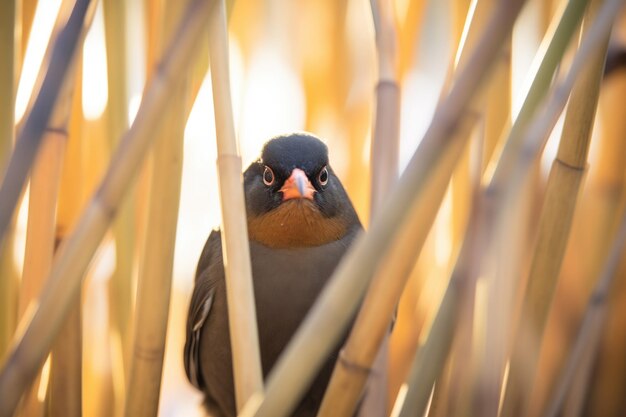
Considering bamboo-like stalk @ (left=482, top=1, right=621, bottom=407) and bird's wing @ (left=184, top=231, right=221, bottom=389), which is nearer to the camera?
bamboo-like stalk @ (left=482, top=1, right=621, bottom=407)

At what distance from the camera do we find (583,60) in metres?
1.32

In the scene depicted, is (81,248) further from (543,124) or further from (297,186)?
(297,186)

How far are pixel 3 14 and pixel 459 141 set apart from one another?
122 centimetres

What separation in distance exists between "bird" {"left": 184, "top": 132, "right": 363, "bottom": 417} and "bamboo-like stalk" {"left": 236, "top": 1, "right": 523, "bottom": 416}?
1.05 meters

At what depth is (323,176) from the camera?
8.14ft

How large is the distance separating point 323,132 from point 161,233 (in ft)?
4.42

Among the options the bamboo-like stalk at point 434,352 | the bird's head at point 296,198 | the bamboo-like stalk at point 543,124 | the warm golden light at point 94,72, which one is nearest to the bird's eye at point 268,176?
the bird's head at point 296,198

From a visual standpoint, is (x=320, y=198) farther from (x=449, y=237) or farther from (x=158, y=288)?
(x=158, y=288)

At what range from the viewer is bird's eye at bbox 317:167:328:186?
246 centimetres

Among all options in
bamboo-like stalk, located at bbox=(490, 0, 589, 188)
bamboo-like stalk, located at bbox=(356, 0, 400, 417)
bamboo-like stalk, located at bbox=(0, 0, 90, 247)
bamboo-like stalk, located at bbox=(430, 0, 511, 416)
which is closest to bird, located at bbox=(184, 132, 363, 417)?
bamboo-like stalk, located at bbox=(430, 0, 511, 416)

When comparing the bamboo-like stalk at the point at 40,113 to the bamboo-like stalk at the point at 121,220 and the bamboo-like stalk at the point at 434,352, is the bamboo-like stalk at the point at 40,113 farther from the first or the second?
the bamboo-like stalk at the point at 121,220

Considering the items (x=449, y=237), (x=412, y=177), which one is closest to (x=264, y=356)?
(x=449, y=237)

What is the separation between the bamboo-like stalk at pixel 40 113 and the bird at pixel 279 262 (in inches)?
44.4

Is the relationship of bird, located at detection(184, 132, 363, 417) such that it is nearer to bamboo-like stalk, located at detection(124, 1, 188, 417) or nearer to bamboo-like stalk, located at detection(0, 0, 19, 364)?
bamboo-like stalk, located at detection(0, 0, 19, 364)
